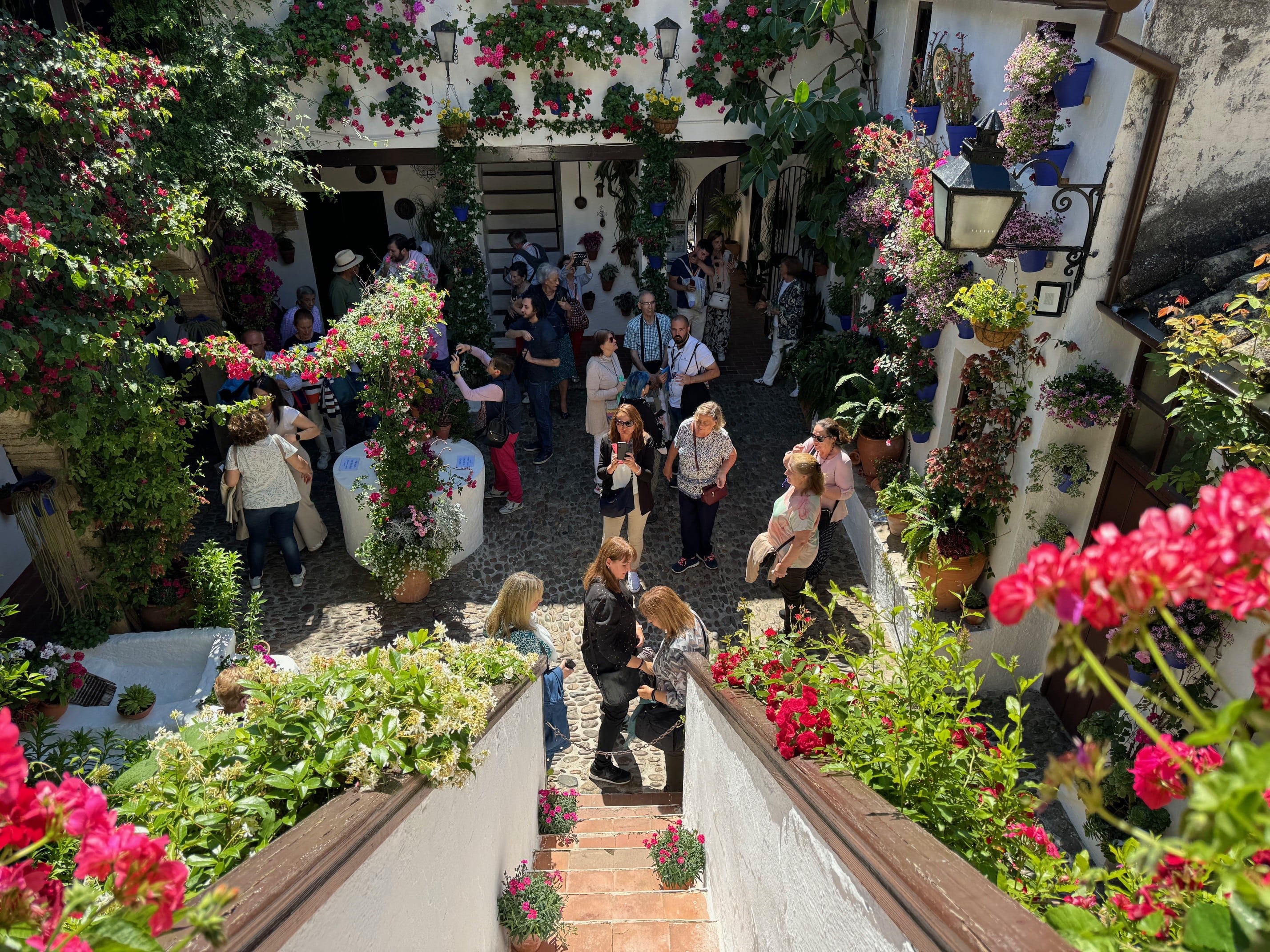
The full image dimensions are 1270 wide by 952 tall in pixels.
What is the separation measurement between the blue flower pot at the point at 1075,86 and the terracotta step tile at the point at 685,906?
5131mm

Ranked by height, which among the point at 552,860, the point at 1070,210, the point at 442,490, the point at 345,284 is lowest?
the point at 552,860

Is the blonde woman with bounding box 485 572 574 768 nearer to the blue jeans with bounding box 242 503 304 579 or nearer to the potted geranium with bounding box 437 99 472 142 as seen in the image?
the blue jeans with bounding box 242 503 304 579

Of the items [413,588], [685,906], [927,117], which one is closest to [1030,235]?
[927,117]

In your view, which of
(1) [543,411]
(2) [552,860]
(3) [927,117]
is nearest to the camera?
(2) [552,860]

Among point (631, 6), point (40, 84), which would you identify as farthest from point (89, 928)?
point (631, 6)

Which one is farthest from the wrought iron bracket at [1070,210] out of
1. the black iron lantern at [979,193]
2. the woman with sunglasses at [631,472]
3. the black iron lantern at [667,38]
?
the black iron lantern at [667,38]

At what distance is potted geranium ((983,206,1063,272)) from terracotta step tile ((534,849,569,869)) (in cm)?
442

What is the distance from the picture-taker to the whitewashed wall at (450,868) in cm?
241

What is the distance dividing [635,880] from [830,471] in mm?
3528

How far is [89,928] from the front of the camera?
4.68ft

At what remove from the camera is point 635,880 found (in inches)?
196

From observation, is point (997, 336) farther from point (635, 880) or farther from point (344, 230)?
point (344, 230)

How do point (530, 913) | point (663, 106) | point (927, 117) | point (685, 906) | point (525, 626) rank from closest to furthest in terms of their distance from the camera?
point (530, 913) < point (685, 906) < point (525, 626) < point (927, 117) < point (663, 106)

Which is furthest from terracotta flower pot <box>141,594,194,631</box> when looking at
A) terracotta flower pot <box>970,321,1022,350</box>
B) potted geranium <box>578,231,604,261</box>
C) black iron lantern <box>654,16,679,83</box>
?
potted geranium <box>578,231,604,261</box>
